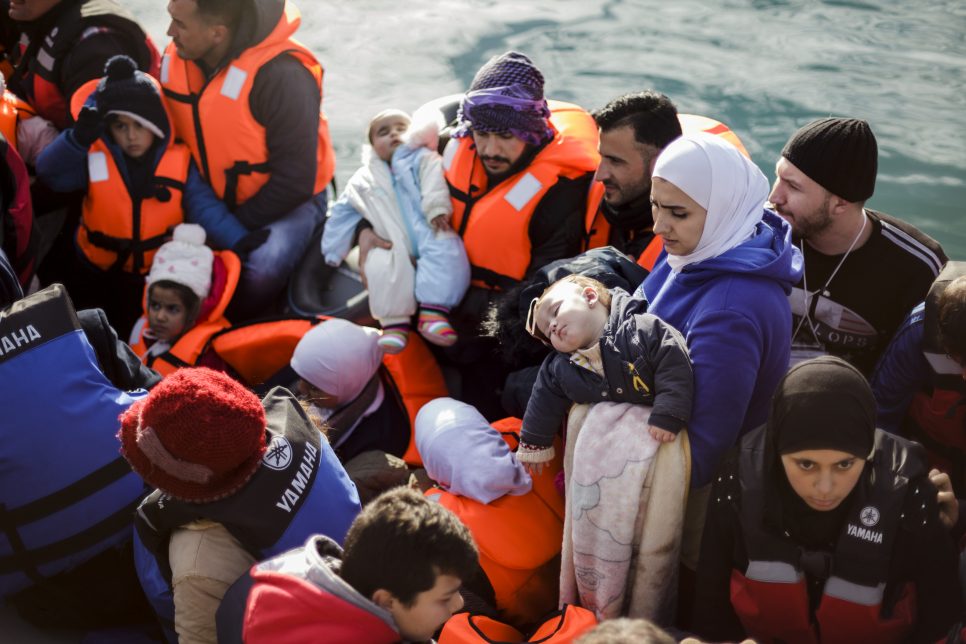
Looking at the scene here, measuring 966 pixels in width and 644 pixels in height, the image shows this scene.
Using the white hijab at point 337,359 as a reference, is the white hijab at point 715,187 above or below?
above

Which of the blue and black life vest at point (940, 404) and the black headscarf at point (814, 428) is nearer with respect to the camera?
the black headscarf at point (814, 428)

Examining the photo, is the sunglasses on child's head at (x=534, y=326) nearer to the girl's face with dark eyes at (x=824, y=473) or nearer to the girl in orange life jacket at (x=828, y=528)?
the girl in orange life jacket at (x=828, y=528)

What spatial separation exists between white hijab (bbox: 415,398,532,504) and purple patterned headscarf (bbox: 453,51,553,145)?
1.04 metres

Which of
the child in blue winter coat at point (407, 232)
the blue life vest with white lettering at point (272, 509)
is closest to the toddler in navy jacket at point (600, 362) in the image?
the blue life vest with white lettering at point (272, 509)

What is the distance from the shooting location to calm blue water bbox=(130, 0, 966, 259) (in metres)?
6.12

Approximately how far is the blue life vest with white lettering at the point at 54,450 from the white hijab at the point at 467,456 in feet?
2.58

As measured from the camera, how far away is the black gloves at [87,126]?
3781mm

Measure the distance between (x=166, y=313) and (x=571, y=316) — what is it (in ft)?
6.72

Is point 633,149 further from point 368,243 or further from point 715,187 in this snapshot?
point 368,243

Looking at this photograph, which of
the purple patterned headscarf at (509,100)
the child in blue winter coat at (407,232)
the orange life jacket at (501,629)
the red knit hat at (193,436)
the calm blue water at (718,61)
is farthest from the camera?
the calm blue water at (718,61)

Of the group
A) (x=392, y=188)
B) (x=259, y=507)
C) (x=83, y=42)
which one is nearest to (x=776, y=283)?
(x=259, y=507)

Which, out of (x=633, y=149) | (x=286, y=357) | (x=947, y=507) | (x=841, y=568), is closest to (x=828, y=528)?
(x=841, y=568)

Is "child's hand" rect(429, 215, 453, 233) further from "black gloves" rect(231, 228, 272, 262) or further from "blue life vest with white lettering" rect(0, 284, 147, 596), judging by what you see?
"blue life vest with white lettering" rect(0, 284, 147, 596)

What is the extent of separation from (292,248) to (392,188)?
0.67 m
